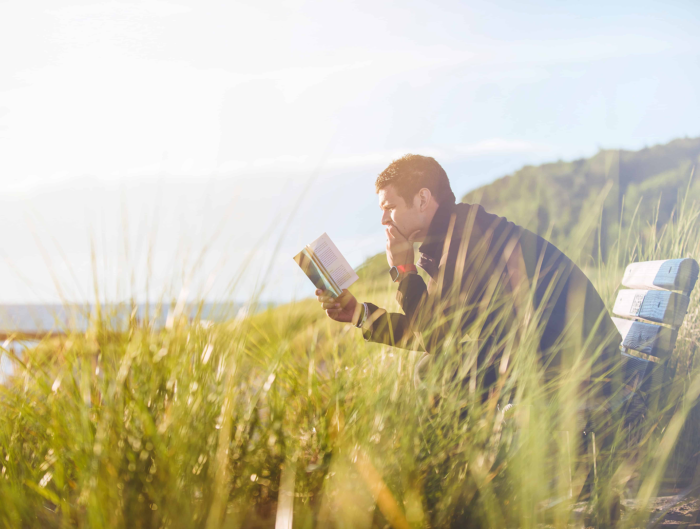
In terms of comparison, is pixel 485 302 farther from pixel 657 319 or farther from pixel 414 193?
pixel 657 319

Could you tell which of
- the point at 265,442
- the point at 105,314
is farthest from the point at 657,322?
the point at 105,314

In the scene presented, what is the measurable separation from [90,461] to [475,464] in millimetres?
1069

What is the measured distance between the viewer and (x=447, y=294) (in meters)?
2.08

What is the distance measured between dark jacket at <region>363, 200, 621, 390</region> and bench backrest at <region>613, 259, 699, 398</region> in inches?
12.0

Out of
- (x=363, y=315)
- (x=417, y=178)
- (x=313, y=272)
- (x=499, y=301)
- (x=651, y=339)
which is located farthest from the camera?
(x=417, y=178)

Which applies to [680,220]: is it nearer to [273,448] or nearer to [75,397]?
[273,448]

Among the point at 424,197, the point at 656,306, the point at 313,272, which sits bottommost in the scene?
the point at 313,272

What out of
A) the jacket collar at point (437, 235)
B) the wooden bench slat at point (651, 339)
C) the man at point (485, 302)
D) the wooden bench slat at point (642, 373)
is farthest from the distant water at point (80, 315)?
the wooden bench slat at point (651, 339)

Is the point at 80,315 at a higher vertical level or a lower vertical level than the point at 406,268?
lower

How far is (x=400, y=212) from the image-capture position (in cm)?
265

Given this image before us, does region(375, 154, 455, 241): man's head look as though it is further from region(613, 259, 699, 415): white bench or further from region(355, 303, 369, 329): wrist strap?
region(613, 259, 699, 415): white bench

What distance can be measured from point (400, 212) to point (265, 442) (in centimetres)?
158

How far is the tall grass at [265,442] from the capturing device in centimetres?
118

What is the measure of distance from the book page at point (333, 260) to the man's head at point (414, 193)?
2.00 ft
